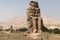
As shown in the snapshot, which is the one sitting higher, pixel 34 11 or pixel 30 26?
pixel 34 11

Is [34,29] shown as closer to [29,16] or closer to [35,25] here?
[35,25]

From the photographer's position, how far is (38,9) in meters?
36.3

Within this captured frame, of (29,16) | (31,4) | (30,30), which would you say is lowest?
(30,30)

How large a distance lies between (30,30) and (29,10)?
13.1 feet

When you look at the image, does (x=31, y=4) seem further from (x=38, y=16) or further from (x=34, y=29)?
(x=34, y=29)

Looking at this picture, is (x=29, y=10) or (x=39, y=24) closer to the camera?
(x=39, y=24)

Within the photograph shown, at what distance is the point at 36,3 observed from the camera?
3641 cm

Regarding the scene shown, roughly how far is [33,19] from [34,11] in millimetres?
1921

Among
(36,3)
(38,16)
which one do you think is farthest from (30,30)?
(36,3)

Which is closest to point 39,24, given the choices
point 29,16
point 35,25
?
point 35,25

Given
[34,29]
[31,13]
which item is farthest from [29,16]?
[34,29]

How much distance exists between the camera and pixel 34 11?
3638cm

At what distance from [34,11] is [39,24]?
3.18 meters

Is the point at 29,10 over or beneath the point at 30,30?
over
